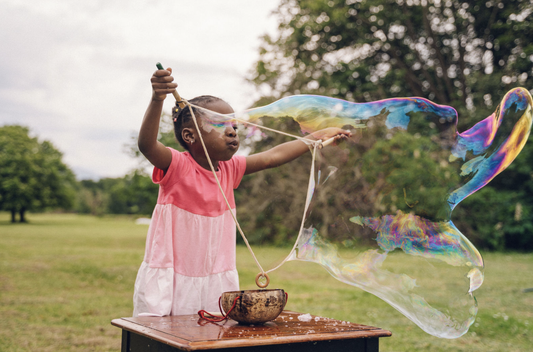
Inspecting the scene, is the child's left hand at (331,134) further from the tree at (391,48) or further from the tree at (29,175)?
the tree at (29,175)

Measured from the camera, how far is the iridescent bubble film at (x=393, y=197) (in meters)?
2.44

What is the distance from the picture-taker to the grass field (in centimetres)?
425

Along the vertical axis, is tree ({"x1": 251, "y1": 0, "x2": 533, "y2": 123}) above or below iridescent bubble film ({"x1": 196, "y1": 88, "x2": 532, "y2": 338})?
above

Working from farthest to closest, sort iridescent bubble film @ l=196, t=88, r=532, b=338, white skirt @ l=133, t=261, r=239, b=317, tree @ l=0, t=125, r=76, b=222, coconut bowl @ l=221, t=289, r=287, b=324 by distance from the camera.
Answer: tree @ l=0, t=125, r=76, b=222, iridescent bubble film @ l=196, t=88, r=532, b=338, white skirt @ l=133, t=261, r=239, b=317, coconut bowl @ l=221, t=289, r=287, b=324

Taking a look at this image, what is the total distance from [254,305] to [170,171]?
772 millimetres

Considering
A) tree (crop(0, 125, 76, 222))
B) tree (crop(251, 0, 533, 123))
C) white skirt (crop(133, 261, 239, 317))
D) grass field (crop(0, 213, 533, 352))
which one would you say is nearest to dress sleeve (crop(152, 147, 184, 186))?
white skirt (crop(133, 261, 239, 317))

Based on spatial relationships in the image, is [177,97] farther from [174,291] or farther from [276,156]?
[174,291]

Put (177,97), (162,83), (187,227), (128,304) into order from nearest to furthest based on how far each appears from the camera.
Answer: (162,83)
(177,97)
(187,227)
(128,304)

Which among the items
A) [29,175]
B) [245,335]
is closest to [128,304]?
[245,335]

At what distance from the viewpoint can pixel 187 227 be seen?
2.19 metres

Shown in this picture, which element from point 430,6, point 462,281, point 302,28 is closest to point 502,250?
point 430,6

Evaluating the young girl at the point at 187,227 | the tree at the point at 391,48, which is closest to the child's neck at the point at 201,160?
the young girl at the point at 187,227

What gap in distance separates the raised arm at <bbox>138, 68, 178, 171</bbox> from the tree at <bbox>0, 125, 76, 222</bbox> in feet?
122

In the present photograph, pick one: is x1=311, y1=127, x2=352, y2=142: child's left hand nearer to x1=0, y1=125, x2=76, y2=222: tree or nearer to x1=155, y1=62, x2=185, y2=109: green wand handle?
x1=155, y1=62, x2=185, y2=109: green wand handle
